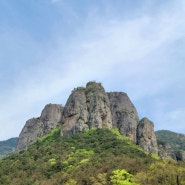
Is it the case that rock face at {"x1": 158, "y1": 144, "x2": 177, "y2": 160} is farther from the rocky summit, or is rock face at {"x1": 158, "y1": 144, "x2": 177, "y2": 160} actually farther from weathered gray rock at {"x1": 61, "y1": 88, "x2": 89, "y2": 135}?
weathered gray rock at {"x1": 61, "y1": 88, "x2": 89, "y2": 135}

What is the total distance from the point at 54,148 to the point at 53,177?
15625mm

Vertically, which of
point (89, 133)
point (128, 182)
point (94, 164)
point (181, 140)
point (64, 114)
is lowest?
point (128, 182)

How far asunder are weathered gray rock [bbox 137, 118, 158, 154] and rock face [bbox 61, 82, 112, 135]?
841 centimetres

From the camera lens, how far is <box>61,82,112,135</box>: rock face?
9162 centimetres

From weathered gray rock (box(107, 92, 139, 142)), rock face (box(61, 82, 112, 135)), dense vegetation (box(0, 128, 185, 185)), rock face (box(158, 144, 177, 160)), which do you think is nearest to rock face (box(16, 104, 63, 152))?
rock face (box(61, 82, 112, 135))

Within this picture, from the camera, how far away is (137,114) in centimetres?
10681

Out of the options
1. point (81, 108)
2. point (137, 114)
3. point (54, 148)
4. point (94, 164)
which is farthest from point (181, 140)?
point (94, 164)

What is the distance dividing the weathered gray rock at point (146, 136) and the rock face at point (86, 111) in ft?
27.6

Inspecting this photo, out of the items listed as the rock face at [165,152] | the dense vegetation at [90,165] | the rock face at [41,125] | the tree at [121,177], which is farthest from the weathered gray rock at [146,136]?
the tree at [121,177]

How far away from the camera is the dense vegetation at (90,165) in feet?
176

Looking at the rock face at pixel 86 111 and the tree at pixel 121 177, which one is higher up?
the rock face at pixel 86 111

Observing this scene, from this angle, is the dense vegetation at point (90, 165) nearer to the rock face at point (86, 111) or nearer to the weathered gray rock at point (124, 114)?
the rock face at point (86, 111)

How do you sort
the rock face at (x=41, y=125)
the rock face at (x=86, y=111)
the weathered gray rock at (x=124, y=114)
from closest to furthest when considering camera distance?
the rock face at (x=86, y=111)
the weathered gray rock at (x=124, y=114)
the rock face at (x=41, y=125)

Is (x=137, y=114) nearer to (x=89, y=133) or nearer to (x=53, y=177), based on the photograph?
(x=89, y=133)
